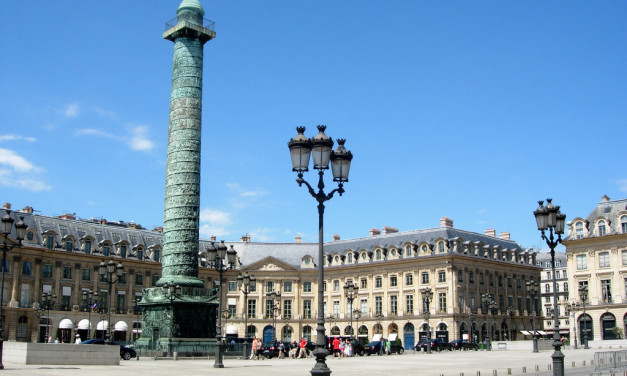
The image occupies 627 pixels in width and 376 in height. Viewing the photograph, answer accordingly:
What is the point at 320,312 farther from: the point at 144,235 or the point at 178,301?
the point at 144,235

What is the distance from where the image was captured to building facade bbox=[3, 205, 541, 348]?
6025 cm

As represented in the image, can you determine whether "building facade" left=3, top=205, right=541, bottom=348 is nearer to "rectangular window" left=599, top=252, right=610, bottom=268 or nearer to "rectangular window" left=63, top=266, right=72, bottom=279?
"rectangular window" left=63, top=266, right=72, bottom=279

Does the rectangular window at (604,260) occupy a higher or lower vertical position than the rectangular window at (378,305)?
higher

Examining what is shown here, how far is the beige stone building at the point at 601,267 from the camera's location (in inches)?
2194

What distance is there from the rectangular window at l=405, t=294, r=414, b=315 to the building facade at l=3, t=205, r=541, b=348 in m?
0.09

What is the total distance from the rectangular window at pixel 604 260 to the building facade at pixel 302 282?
11.1 meters

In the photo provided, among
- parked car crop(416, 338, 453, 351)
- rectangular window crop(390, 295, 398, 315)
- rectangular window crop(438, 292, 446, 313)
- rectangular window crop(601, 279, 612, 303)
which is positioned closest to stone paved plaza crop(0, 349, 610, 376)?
parked car crop(416, 338, 453, 351)

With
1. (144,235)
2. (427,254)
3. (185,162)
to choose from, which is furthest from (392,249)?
(185,162)

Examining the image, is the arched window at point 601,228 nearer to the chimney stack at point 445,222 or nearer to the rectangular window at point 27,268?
the chimney stack at point 445,222

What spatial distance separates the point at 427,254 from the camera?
6656cm

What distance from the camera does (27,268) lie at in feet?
195

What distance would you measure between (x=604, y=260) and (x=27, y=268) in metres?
47.2

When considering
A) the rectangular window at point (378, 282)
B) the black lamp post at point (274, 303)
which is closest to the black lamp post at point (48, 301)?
the black lamp post at point (274, 303)

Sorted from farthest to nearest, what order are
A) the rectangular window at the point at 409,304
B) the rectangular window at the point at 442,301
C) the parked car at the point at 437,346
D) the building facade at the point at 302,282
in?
the rectangular window at the point at 409,304 → the rectangular window at the point at 442,301 → the building facade at the point at 302,282 → the parked car at the point at 437,346
